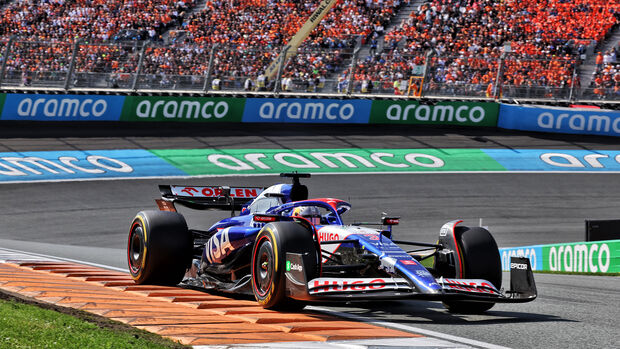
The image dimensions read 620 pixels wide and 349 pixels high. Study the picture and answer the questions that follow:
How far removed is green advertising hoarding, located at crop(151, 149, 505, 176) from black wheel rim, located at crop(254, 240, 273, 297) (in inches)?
641

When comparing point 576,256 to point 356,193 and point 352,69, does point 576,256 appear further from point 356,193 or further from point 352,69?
point 352,69

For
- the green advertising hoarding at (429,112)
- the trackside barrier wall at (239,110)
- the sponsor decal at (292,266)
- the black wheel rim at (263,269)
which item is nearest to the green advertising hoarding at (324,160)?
the green advertising hoarding at (429,112)

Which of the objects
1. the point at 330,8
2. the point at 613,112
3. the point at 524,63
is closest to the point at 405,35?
the point at 330,8

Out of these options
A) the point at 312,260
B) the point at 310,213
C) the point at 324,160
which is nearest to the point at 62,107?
the point at 324,160

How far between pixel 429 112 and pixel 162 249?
2048 cm

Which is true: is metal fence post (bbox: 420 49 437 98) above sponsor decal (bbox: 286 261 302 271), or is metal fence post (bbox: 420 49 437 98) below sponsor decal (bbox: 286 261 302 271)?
above

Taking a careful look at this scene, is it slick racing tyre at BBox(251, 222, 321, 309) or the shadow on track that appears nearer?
the shadow on track

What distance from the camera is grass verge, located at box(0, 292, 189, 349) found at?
5117 millimetres

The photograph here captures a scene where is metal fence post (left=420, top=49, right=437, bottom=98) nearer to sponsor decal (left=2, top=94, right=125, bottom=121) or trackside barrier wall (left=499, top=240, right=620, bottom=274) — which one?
sponsor decal (left=2, top=94, right=125, bottom=121)

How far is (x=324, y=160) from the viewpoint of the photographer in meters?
25.5

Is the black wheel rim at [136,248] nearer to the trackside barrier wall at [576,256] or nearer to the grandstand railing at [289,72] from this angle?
the trackside barrier wall at [576,256]

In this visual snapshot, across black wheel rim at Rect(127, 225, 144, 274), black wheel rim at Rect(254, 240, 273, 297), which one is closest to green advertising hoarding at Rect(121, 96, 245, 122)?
black wheel rim at Rect(127, 225, 144, 274)

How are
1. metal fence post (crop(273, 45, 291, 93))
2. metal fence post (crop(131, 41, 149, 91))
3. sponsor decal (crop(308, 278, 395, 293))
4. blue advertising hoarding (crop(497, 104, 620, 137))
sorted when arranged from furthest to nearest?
blue advertising hoarding (crop(497, 104, 620, 137)) < metal fence post (crop(273, 45, 291, 93)) < metal fence post (crop(131, 41, 149, 91)) < sponsor decal (crop(308, 278, 395, 293))

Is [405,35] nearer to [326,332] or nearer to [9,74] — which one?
[9,74]
